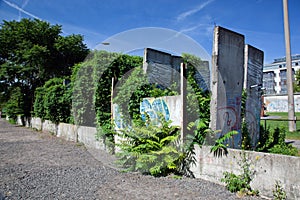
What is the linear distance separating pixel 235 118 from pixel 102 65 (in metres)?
5.90

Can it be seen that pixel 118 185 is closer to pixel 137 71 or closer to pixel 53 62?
pixel 137 71

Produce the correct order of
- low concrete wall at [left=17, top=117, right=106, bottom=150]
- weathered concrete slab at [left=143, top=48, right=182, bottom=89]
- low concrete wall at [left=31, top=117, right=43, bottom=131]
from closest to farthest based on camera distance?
low concrete wall at [left=17, top=117, right=106, bottom=150] < weathered concrete slab at [left=143, top=48, right=182, bottom=89] < low concrete wall at [left=31, top=117, right=43, bottom=131]

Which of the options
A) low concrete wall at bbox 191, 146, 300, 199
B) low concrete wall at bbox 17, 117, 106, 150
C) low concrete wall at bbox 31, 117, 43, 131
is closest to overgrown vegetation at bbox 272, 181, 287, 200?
low concrete wall at bbox 191, 146, 300, 199

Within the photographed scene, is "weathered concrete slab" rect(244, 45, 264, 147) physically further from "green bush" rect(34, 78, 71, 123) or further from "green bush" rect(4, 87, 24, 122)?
"green bush" rect(4, 87, 24, 122)

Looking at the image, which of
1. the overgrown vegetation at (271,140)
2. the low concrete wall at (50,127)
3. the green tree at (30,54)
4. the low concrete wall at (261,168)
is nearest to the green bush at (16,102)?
the green tree at (30,54)

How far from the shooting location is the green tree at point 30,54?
73.9ft

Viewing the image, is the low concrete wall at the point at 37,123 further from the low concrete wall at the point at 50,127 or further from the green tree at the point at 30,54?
the green tree at the point at 30,54

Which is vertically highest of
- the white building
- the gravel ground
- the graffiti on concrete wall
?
the white building

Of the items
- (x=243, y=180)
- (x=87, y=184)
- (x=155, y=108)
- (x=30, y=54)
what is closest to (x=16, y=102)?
(x=30, y=54)

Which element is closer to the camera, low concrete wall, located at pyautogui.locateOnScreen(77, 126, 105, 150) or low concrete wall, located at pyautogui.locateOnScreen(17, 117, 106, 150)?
low concrete wall, located at pyautogui.locateOnScreen(77, 126, 105, 150)

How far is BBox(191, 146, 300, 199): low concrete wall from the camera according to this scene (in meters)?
3.88

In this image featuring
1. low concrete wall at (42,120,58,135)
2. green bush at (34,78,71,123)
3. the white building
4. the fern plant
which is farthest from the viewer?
the white building

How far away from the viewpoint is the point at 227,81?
245 inches

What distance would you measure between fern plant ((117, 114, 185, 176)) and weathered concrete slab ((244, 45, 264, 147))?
276 cm
